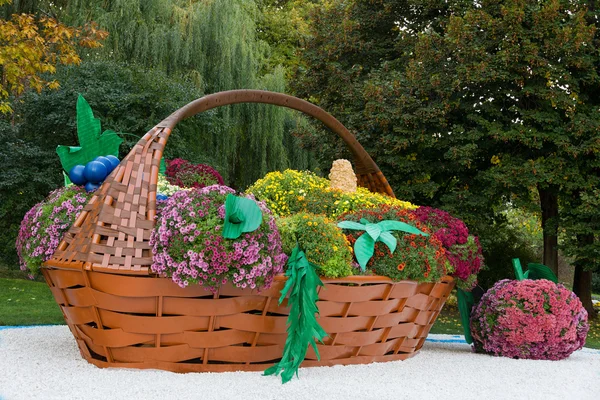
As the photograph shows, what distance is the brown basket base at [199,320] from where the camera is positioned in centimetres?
384

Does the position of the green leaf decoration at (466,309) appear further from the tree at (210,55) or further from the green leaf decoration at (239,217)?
the tree at (210,55)

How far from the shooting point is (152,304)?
385 centimetres

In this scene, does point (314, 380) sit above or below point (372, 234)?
below

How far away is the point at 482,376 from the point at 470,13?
6.66m

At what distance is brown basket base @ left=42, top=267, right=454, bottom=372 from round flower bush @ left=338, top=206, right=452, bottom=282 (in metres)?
0.12

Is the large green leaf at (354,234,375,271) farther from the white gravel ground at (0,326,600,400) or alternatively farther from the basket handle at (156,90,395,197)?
the basket handle at (156,90,395,197)

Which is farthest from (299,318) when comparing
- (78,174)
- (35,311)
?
(35,311)

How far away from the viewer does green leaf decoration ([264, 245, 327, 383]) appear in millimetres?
3943

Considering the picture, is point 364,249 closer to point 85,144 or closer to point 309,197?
point 309,197

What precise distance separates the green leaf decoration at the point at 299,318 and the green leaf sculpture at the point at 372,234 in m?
0.55

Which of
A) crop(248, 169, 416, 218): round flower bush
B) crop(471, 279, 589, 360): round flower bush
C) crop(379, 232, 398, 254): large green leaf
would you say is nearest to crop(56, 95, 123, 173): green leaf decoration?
crop(248, 169, 416, 218): round flower bush

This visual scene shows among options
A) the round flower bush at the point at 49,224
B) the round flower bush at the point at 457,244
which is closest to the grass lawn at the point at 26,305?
the round flower bush at the point at 49,224

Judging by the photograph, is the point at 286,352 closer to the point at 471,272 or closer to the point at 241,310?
the point at 241,310

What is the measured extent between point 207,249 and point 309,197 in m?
2.61
